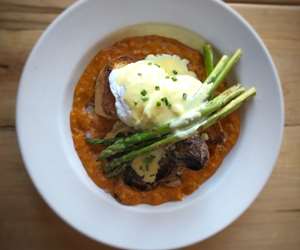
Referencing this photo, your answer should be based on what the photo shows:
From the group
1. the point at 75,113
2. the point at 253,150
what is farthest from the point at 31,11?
the point at 253,150

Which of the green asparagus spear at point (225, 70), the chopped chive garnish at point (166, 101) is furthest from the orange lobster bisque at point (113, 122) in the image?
the chopped chive garnish at point (166, 101)

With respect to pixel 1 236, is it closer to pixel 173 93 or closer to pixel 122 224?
pixel 122 224

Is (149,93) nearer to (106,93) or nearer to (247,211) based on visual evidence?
(106,93)

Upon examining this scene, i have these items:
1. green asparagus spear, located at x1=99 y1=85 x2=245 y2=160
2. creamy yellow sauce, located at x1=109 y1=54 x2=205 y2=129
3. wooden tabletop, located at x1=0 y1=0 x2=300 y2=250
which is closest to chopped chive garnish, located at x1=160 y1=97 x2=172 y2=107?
creamy yellow sauce, located at x1=109 y1=54 x2=205 y2=129

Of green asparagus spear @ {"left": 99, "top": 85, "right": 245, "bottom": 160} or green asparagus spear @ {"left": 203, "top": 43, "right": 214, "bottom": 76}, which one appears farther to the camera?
green asparagus spear @ {"left": 203, "top": 43, "right": 214, "bottom": 76}

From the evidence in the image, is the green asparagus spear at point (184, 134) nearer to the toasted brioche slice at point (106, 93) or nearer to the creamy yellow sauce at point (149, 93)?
the creamy yellow sauce at point (149, 93)

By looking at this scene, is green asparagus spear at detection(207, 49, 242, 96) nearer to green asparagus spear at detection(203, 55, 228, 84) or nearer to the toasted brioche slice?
green asparagus spear at detection(203, 55, 228, 84)
